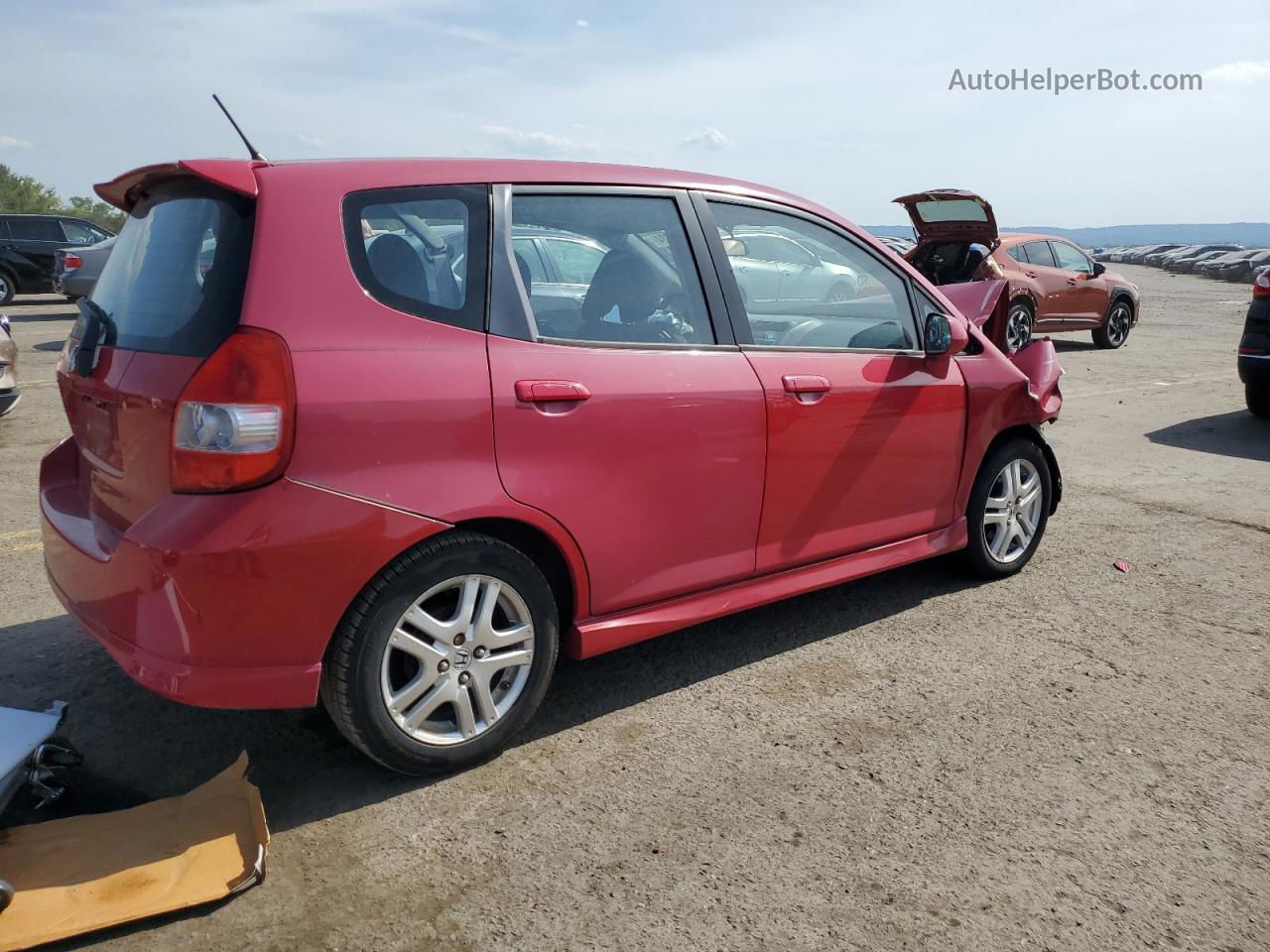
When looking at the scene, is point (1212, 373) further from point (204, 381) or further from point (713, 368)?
point (204, 381)

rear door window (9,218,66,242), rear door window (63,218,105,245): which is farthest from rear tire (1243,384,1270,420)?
rear door window (9,218,66,242)

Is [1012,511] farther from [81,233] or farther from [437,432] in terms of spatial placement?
[81,233]

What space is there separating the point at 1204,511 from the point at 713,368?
3898 millimetres

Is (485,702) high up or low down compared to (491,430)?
down

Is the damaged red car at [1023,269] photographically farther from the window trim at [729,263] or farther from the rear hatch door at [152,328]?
the rear hatch door at [152,328]

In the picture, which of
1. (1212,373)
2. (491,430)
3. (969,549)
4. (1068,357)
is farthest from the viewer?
(1068,357)

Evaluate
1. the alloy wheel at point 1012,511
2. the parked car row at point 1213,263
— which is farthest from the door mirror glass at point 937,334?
the parked car row at point 1213,263

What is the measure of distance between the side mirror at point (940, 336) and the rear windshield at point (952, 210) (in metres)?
9.71

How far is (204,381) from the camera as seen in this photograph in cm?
256

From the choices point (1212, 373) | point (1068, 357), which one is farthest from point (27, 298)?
point (1212, 373)

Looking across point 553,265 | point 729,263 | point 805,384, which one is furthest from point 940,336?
point 553,265

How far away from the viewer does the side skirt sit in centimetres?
327

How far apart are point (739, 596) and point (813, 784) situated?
31.7 inches

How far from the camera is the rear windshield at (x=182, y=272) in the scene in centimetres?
265
